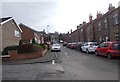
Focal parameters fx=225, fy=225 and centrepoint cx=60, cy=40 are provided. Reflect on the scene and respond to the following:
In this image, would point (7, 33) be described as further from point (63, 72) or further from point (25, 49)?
point (63, 72)

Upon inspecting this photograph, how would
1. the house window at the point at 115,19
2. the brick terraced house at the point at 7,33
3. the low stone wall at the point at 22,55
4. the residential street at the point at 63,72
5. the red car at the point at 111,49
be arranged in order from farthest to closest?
the house window at the point at 115,19 < the brick terraced house at the point at 7,33 < the low stone wall at the point at 22,55 < the red car at the point at 111,49 < the residential street at the point at 63,72

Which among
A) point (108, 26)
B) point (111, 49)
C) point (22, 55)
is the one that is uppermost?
point (108, 26)

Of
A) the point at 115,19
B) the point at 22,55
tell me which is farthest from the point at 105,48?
the point at 115,19

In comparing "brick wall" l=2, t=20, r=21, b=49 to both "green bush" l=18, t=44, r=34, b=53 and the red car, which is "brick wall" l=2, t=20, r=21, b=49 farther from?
the red car

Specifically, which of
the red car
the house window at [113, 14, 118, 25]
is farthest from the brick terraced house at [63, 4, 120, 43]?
the red car

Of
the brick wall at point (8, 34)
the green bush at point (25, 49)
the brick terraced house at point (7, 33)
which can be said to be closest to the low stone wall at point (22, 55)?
the green bush at point (25, 49)

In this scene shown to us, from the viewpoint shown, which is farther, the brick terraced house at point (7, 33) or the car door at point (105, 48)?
the brick terraced house at point (7, 33)

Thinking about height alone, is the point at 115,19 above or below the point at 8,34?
above

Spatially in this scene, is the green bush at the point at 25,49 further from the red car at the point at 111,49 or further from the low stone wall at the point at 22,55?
the red car at the point at 111,49

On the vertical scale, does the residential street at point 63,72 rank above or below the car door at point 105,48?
below

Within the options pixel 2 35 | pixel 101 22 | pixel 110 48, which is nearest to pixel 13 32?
pixel 2 35

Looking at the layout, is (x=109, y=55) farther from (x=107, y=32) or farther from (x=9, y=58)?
(x=107, y=32)

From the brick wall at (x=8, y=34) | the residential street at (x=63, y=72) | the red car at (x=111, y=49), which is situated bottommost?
the residential street at (x=63, y=72)

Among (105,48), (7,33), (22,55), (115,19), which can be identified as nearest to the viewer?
(105,48)
